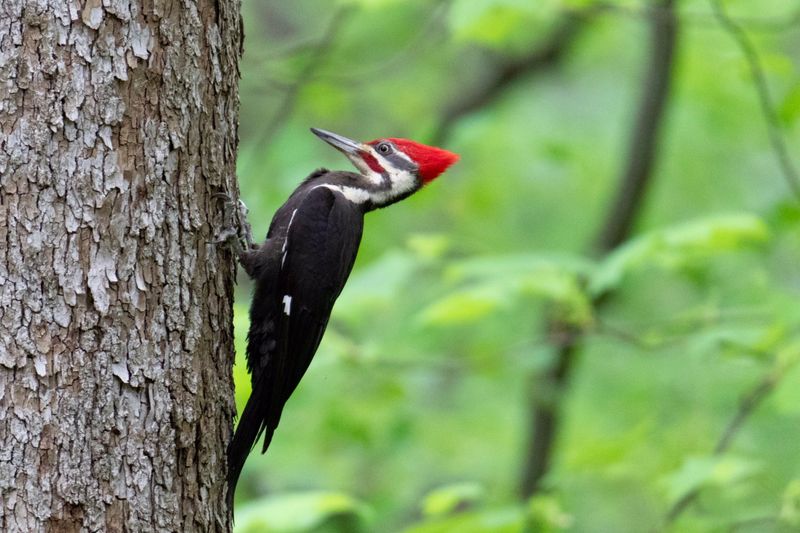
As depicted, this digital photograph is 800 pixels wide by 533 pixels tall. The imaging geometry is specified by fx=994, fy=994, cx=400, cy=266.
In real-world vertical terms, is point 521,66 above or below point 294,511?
above

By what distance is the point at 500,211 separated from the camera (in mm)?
8109

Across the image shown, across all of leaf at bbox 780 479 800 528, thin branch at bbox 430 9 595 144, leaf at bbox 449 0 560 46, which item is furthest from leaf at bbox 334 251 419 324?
thin branch at bbox 430 9 595 144

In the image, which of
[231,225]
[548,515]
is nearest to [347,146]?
[231,225]

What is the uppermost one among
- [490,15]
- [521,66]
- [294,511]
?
[521,66]

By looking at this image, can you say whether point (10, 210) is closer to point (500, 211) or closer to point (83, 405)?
point (83, 405)

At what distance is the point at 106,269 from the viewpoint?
2.31 meters

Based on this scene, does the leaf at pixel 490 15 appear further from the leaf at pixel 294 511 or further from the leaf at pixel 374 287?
the leaf at pixel 294 511

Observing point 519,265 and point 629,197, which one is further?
point 629,197

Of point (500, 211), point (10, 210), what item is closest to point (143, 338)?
point (10, 210)

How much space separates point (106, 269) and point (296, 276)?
115 cm

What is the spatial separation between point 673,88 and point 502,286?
3136mm

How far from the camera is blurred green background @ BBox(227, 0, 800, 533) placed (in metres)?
4.49

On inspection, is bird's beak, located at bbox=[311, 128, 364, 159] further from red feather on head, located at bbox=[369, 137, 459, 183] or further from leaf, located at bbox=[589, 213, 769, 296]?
leaf, located at bbox=[589, 213, 769, 296]

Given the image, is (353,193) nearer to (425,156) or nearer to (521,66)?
(425,156)
